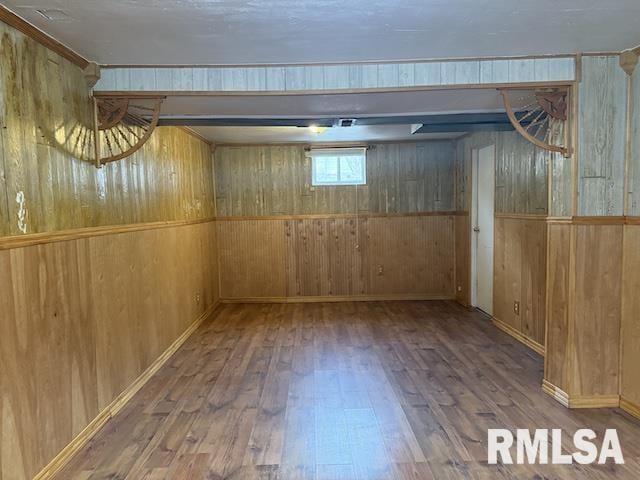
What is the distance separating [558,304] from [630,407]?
29.5 inches

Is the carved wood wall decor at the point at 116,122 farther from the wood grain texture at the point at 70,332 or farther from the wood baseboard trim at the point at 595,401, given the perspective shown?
the wood baseboard trim at the point at 595,401

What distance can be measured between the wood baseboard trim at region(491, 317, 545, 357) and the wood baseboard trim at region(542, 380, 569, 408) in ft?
2.54

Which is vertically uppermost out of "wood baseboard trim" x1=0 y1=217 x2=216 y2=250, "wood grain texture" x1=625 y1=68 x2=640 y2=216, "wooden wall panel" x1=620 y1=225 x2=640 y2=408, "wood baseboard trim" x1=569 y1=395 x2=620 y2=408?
"wood grain texture" x1=625 y1=68 x2=640 y2=216

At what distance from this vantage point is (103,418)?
8.51 feet

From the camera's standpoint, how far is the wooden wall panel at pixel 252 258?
236 inches

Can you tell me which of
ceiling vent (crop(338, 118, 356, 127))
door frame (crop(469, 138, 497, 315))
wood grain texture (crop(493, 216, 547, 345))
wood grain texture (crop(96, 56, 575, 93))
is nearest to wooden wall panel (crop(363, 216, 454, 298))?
door frame (crop(469, 138, 497, 315))

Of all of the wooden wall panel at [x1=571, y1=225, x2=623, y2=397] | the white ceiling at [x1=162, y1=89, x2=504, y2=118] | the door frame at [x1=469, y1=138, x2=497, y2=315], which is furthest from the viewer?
the door frame at [x1=469, y1=138, x2=497, y2=315]

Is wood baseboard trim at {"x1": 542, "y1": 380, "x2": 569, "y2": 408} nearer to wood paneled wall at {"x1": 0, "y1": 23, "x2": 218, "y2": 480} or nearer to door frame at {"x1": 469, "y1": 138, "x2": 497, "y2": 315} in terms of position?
door frame at {"x1": 469, "y1": 138, "x2": 497, "y2": 315}

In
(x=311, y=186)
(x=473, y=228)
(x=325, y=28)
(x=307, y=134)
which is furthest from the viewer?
(x=311, y=186)

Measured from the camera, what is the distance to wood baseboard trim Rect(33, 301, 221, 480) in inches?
82.1

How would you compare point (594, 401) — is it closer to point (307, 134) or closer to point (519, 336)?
point (519, 336)

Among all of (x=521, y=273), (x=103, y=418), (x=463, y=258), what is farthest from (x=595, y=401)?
(x=103, y=418)

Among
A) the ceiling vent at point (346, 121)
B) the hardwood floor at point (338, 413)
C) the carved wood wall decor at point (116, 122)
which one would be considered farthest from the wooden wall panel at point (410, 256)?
the carved wood wall decor at point (116, 122)

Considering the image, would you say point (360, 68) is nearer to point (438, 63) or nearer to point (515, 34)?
point (438, 63)
